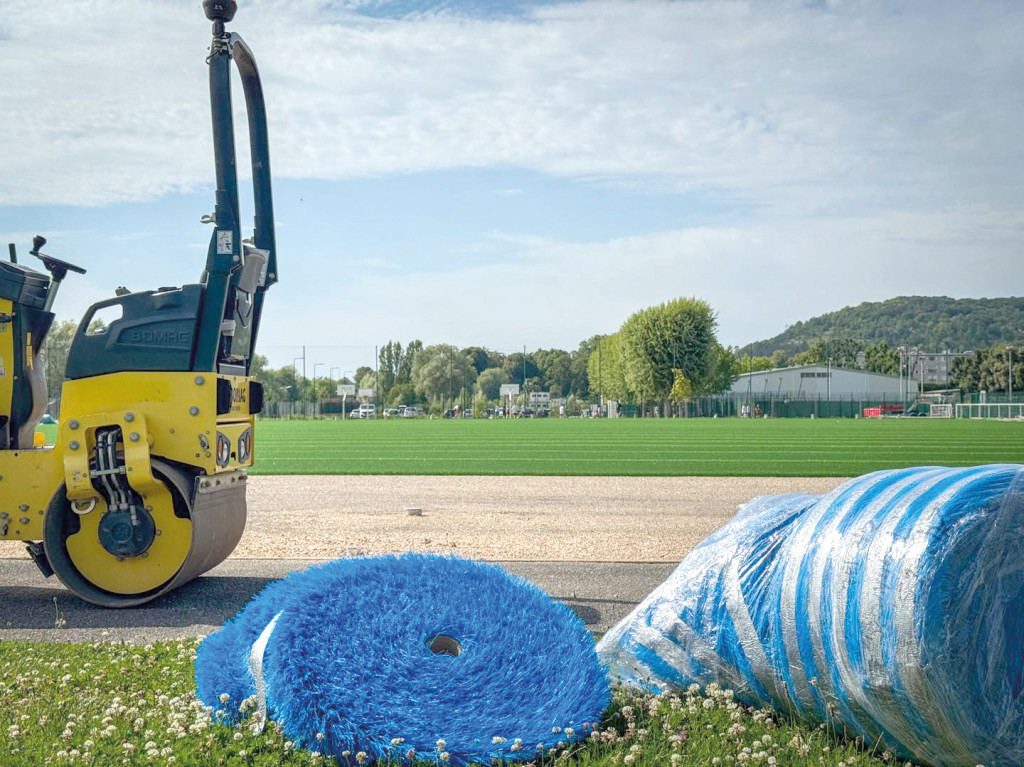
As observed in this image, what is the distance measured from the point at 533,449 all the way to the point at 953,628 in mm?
26190

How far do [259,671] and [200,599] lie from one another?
3.60 metres

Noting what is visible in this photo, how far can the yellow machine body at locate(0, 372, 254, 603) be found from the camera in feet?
23.8

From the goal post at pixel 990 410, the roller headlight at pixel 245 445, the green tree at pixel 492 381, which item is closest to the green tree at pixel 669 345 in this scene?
the goal post at pixel 990 410

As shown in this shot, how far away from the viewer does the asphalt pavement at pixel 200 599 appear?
6777 mm

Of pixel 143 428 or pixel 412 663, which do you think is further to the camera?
pixel 143 428

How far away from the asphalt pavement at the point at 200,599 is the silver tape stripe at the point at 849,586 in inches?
108

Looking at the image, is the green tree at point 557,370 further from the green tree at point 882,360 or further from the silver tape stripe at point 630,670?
the silver tape stripe at point 630,670

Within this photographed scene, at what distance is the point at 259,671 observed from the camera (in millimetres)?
4336

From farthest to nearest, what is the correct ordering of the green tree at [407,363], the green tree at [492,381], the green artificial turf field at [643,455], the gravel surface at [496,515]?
the green tree at [492,381]
the green tree at [407,363]
the green artificial turf field at [643,455]
the gravel surface at [496,515]

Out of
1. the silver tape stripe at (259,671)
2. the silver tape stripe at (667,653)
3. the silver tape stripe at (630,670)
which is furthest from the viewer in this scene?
the silver tape stripe at (630,670)

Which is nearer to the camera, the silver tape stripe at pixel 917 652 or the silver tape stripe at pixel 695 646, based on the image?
the silver tape stripe at pixel 917 652

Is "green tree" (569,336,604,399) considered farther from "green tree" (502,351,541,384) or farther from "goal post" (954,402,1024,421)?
"goal post" (954,402,1024,421)

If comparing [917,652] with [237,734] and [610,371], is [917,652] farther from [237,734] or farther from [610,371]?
[610,371]

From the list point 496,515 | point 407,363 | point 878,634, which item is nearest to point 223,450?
point 878,634
